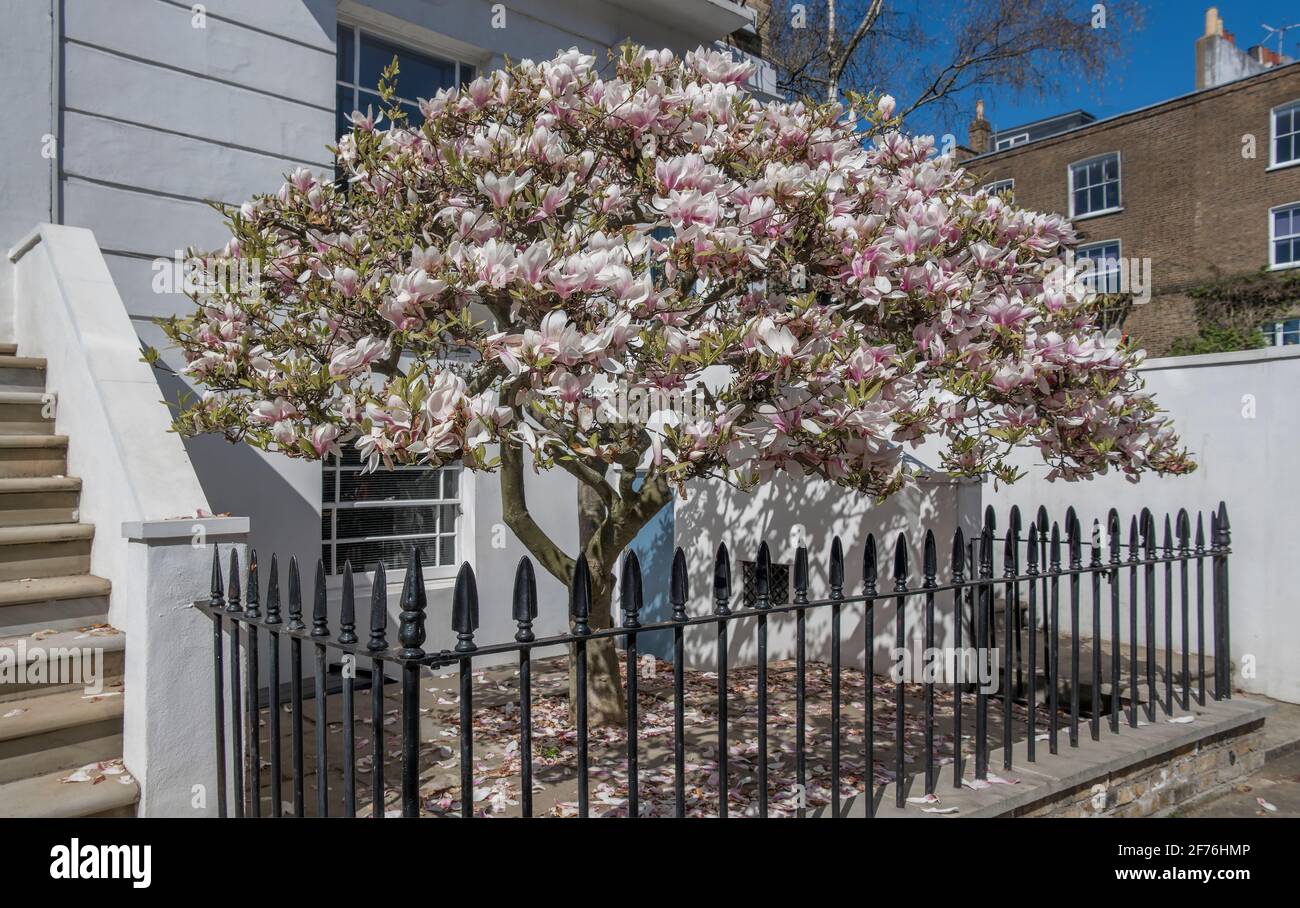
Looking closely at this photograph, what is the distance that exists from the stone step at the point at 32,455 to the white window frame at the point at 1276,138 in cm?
2597

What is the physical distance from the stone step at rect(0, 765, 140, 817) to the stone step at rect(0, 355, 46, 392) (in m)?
2.65

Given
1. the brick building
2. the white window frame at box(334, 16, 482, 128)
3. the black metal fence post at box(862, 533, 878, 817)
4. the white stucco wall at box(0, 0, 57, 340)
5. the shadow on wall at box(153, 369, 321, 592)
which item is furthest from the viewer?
the brick building

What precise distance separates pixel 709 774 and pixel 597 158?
3.43 metres

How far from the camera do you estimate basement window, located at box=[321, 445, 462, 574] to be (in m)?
7.39

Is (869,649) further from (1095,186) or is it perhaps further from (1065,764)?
(1095,186)

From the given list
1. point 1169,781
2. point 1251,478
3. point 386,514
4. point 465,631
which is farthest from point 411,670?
point 1251,478

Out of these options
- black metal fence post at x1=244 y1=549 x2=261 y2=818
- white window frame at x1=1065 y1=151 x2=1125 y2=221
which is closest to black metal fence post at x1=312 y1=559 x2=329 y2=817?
black metal fence post at x1=244 y1=549 x2=261 y2=818

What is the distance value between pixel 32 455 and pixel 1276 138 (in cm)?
2643

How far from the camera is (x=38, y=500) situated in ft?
14.1

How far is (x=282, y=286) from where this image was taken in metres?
4.57

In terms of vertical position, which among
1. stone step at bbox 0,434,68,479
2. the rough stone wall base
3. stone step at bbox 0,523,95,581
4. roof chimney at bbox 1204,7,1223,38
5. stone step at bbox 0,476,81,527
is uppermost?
roof chimney at bbox 1204,7,1223,38

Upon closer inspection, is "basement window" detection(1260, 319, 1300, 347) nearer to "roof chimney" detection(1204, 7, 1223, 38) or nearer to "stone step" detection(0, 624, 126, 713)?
"roof chimney" detection(1204, 7, 1223, 38)

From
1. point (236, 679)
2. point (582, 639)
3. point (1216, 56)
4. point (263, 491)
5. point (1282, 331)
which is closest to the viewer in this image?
point (582, 639)

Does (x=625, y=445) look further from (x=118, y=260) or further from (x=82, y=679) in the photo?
(x=118, y=260)
